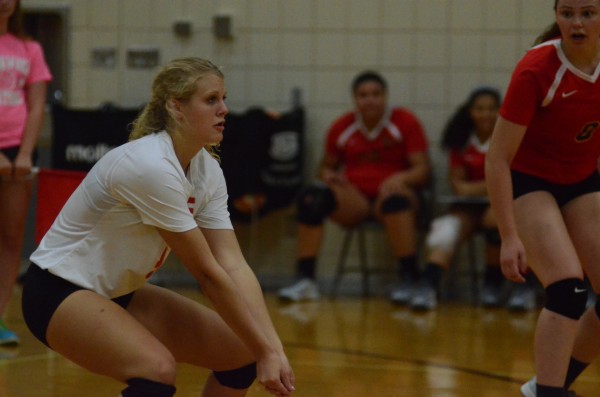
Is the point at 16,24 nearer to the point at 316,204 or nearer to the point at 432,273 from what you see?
the point at 316,204

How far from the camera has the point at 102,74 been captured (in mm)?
7281

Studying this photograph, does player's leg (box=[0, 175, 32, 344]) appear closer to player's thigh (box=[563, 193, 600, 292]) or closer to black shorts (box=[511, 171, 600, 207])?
black shorts (box=[511, 171, 600, 207])

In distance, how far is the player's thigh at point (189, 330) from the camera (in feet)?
9.55

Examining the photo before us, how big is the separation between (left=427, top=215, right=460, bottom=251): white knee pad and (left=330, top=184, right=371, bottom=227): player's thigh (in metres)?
0.46

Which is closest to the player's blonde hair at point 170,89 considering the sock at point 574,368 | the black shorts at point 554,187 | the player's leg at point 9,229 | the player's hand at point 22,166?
the black shorts at point 554,187

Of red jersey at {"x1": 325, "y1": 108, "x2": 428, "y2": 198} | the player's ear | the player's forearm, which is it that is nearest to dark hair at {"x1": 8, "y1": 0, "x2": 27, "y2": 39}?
the player's ear

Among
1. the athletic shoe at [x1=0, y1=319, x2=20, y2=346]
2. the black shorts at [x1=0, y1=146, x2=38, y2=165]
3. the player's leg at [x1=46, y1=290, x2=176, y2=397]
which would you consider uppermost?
the black shorts at [x1=0, y1=146, x2=38, y2=165]

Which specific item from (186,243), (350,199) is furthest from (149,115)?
(350,199)

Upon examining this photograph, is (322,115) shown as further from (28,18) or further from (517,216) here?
(517,216)

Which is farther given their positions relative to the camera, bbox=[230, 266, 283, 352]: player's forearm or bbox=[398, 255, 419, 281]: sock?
bbox=[398, 255, 419, 281]: sock

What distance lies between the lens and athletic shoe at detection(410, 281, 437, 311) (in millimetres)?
6234

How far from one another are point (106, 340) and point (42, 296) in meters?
0.25

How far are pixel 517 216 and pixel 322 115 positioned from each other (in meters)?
3.88

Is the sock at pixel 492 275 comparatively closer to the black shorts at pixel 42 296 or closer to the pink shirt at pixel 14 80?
the pink shirt at pixel 14 80
